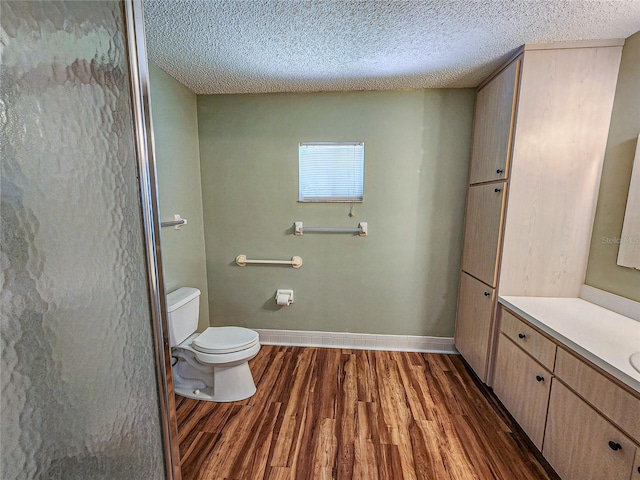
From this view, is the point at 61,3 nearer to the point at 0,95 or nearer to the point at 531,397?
the point at 0,95

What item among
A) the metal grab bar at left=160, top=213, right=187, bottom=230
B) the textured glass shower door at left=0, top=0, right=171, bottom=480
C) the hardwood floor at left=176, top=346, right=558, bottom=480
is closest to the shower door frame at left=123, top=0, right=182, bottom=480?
the textured glass shower door at left=0, top=0, right=171, bottom=480

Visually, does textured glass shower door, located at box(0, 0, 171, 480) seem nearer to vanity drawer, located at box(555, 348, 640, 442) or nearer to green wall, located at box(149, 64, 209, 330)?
green wall, located at box(149, 64, 209, 330)

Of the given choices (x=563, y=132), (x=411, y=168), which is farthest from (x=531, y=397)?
(x=411, y=168)

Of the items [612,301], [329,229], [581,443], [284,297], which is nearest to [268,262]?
[284,297]

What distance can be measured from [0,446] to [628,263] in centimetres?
249

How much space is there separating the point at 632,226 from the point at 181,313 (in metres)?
2.77

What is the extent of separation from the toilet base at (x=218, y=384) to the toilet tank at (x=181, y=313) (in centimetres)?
22

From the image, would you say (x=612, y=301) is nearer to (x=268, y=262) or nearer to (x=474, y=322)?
(x=474, y=322)

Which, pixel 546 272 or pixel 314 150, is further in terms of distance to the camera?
pixel 314 150

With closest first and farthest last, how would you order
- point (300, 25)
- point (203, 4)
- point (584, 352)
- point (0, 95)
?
point (0, 95) < point (584, 352) < point (203, 4) < point (300, 25)

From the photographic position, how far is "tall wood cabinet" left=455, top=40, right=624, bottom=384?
149cm

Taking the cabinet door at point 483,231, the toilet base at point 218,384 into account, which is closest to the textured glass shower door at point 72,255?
the toilet base at point 218,384

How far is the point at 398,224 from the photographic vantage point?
227 cm

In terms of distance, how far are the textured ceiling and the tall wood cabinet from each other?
16 cm
